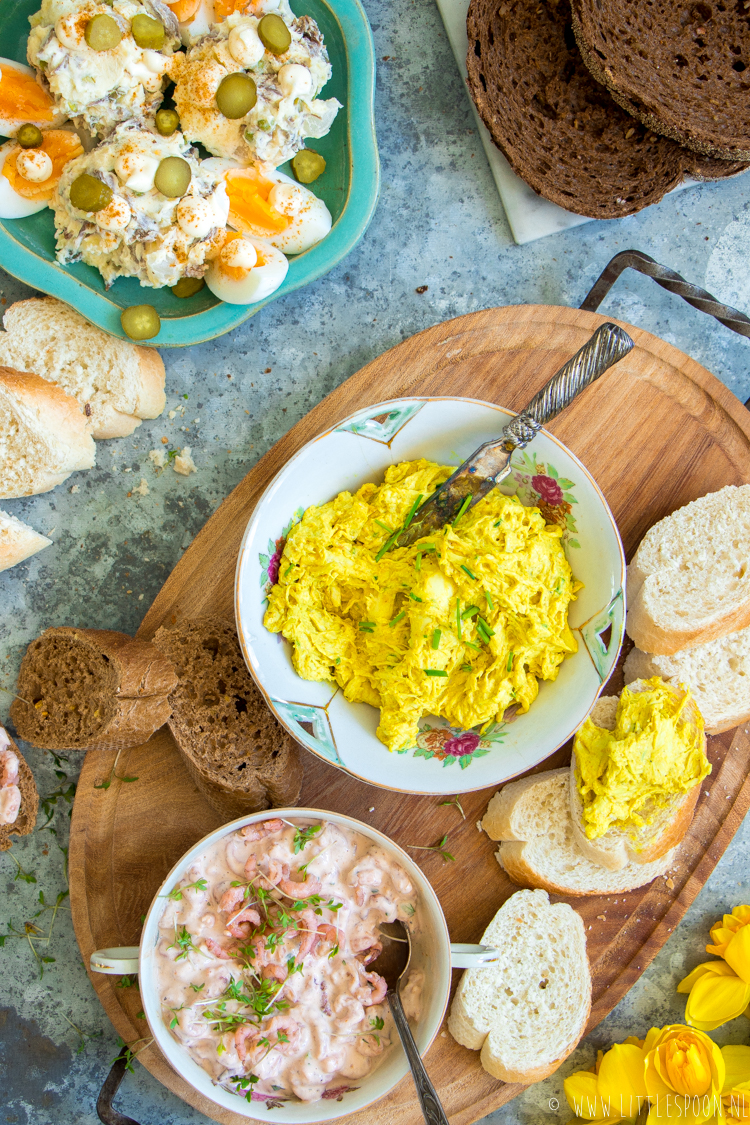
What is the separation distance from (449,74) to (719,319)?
1226 millimetres

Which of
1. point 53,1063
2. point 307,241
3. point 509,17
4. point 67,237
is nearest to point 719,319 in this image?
point 509,17

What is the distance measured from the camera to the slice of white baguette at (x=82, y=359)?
2414mm

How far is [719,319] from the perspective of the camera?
2434 mm

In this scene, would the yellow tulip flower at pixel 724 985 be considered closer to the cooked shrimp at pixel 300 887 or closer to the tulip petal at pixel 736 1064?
the tulip petal at pixel 736 1064

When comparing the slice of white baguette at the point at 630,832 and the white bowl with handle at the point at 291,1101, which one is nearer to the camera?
the white bowl with handle at the point at 291,1101

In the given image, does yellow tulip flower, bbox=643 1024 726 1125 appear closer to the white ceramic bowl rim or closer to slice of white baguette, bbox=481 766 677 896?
slice of white baguette, bbox=481 766 677 896

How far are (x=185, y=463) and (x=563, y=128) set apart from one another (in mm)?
1626

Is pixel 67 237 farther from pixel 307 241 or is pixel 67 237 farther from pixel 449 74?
pixel 449 74

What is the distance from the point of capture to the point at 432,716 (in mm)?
2148

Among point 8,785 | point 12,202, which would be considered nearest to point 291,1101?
point 8,785

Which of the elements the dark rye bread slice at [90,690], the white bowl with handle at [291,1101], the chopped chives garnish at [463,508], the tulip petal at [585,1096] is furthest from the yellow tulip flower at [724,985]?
the dark rye bread slice at [90,690]

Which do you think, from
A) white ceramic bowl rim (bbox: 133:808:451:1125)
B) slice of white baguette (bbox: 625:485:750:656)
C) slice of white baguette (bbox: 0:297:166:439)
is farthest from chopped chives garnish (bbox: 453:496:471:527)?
slice of white baguette (bbox: 0:297:166:439)

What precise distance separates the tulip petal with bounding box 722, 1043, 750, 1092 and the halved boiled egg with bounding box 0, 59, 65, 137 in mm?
3767

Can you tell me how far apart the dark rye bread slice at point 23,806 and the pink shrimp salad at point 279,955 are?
610mm
